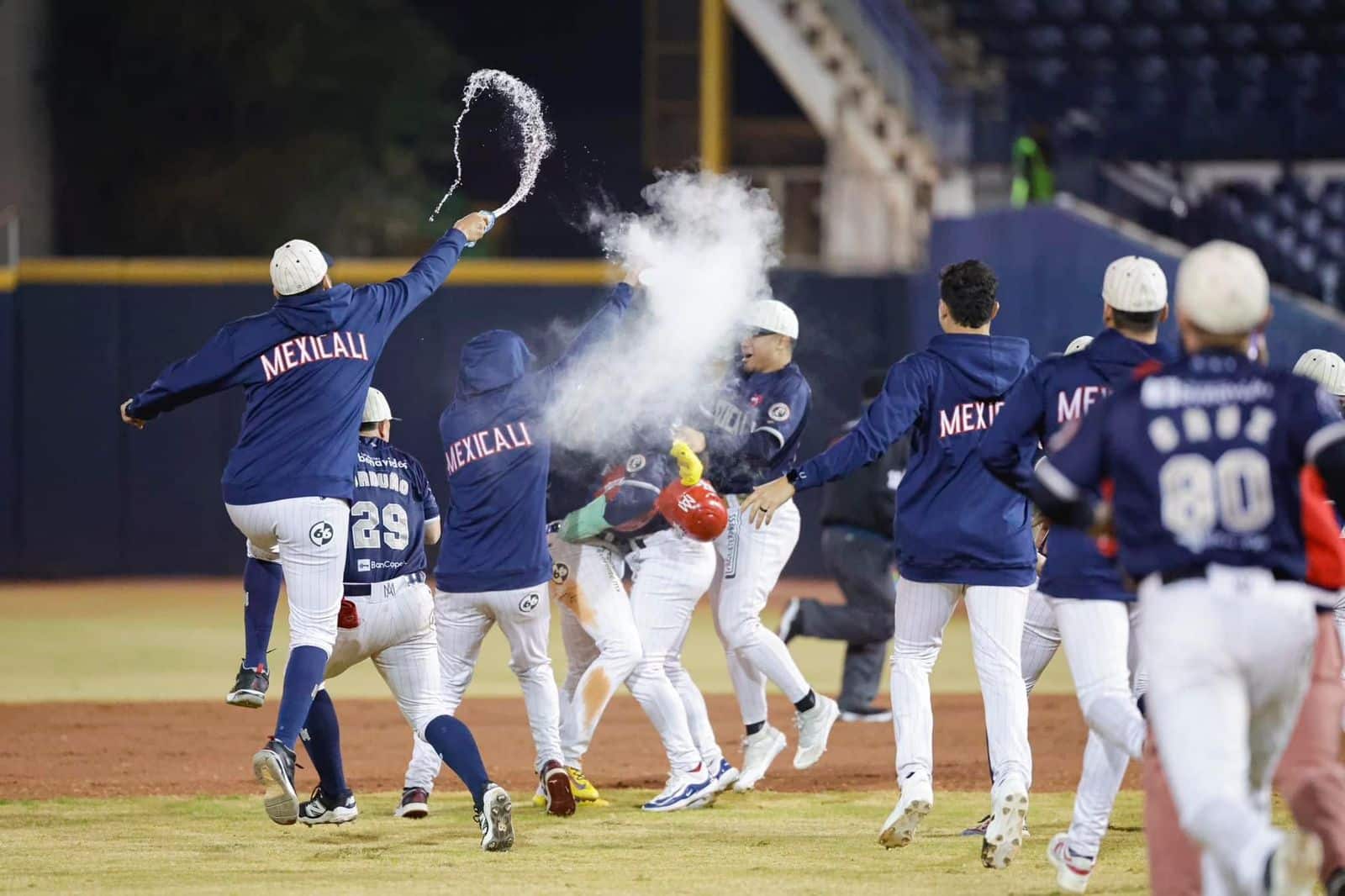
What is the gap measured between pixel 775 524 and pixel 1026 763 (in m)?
2.45

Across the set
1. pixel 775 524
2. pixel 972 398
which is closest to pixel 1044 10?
pixel 775 524

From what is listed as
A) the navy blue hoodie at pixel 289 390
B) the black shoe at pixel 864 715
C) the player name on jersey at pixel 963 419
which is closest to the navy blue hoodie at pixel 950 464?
the player name on jersey at pixel 963 419

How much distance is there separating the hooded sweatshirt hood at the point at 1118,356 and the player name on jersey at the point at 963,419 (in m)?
0.87

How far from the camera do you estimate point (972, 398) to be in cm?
686

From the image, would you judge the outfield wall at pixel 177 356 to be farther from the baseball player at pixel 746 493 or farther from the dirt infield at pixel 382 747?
the baseball player at pixel 746 493

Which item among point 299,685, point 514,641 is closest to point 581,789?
point 514,641

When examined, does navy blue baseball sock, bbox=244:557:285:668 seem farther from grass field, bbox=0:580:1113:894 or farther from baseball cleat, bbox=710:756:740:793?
baseball cleat, bbox=710:756:740:793

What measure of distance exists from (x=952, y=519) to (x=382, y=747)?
453 centimetres

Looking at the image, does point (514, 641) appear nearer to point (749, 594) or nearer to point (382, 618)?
point (382, 618)

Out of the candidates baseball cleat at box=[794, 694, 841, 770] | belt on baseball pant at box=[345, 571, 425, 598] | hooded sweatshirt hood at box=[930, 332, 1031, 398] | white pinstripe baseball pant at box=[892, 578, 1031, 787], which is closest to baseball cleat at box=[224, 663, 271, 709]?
belt on baseball pant at box=[345, 571, 425, 598]

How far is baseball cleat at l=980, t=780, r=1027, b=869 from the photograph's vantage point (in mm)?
6535

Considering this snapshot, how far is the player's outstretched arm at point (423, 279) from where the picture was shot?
7.51m

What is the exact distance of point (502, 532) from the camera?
7.54 m

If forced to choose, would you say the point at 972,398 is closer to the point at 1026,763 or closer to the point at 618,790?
the point at 1026,763
